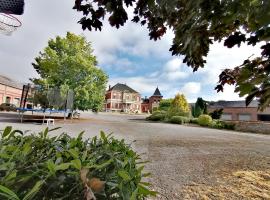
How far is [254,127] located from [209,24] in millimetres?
21123

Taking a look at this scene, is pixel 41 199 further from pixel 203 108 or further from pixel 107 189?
pixel 203 108

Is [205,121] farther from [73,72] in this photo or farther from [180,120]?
[73,72]

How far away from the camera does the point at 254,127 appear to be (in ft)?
66.9

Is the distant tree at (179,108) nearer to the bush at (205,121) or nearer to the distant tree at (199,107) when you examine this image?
the distant tree at (199,107)

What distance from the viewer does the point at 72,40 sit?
888 inches

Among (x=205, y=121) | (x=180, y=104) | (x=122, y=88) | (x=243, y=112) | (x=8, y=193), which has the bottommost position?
(x=205, y=121)

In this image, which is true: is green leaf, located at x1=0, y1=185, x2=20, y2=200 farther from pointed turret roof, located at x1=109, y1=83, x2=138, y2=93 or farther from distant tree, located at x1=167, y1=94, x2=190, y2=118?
pointed turret roof, located at x1=109, y1=83, x2=138, y2=93

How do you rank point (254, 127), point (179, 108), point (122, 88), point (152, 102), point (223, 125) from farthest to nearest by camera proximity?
point (152, 102), point (122, 88), point (179, 108), point (223, 125), point (254, 127)

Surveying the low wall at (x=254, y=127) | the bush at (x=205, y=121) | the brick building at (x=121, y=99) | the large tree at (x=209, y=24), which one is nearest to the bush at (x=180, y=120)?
the bush at (x=205, y=121)

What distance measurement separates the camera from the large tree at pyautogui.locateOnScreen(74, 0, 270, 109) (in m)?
1.58

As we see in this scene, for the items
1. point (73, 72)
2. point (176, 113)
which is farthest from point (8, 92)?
point (176, 113)

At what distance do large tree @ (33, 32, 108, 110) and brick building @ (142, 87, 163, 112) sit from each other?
6564cm

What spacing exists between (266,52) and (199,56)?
1.76 ft

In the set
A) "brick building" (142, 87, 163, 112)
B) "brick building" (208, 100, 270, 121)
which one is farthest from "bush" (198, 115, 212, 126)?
"brick building" (142, 87, 163, 112)
